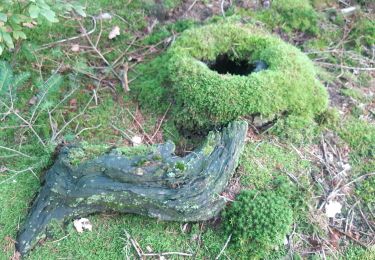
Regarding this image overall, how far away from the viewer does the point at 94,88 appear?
451cm

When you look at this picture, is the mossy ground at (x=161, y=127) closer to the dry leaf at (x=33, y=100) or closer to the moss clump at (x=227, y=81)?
the dry leaf at (x=33, y=100)

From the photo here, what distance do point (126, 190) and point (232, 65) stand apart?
2.12m

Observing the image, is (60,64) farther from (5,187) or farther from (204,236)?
(204,236)

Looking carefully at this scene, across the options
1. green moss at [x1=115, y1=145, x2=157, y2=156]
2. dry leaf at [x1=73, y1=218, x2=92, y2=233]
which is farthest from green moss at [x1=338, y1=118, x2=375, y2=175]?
dry leaf at [x1=73, y1=218, x2=92, y2=233]

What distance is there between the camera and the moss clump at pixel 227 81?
4.05m

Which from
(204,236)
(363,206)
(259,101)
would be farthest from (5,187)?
(363,206)

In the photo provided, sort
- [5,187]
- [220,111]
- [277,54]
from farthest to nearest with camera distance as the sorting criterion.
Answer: [277,54]
[220,111]
[5,187]

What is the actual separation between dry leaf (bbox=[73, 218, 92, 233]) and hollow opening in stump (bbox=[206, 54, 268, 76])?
7.16ft

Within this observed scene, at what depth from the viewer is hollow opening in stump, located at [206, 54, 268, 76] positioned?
15.1ft

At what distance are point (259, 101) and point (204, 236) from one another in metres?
1.45

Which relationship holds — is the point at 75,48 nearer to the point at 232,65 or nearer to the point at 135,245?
the point at 232,65

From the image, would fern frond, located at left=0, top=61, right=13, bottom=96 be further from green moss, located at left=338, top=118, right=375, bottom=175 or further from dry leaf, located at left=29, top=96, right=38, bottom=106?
green moss, located at left=338, top=118, right=375, bottom=175

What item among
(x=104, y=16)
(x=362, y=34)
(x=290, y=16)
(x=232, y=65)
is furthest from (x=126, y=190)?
(x=362, y=34)

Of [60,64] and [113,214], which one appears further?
[60,64]
